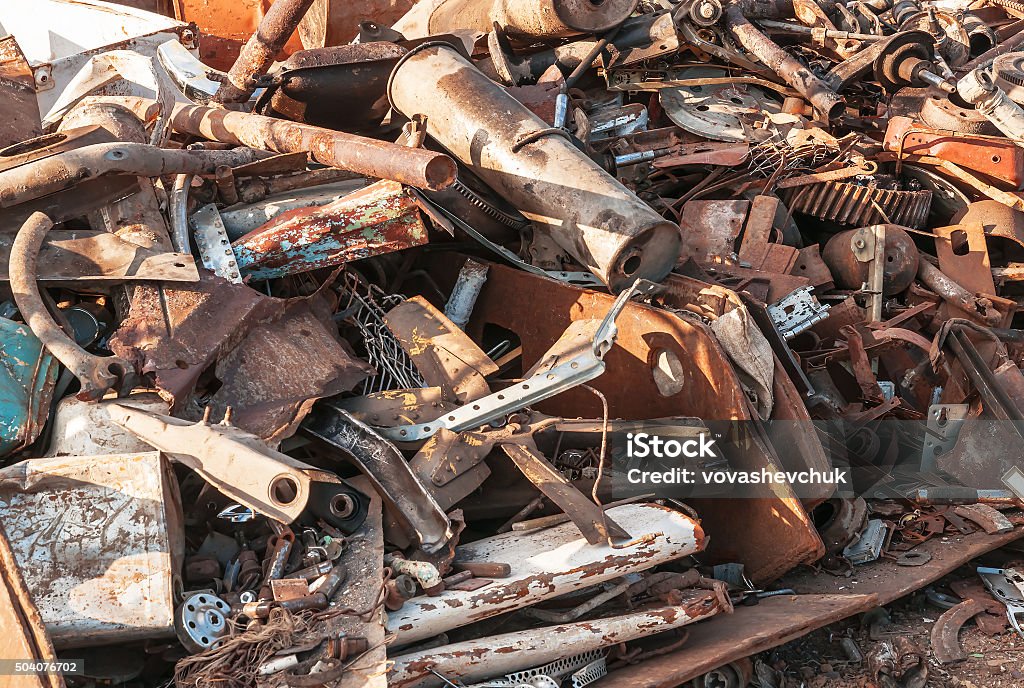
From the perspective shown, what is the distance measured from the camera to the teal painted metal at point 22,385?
3270mm

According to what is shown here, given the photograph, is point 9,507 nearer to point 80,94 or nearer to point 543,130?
point 543,130

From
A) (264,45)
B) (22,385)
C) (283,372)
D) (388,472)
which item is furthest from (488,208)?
(22,385)

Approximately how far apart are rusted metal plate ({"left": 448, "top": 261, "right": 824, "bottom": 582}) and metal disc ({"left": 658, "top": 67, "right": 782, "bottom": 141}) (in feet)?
6.60

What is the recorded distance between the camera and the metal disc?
566 centimetres

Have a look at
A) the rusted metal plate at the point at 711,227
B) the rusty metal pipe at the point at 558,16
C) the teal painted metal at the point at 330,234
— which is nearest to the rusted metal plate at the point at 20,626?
the teal painted metal at the point at 330,234

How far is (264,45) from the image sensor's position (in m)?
4.71

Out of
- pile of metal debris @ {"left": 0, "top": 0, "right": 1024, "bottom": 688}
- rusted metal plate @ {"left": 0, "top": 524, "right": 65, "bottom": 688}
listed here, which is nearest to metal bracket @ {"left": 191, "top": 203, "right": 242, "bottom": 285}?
pile of metal debris @ {"left": 0, "top": 0, "right": 1024, "bottom": 688}

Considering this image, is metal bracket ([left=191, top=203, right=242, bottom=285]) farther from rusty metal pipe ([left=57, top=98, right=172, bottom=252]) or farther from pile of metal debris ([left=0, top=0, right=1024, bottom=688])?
rusty metal pipe ([left=57, top=98, right=172, bottom=252])

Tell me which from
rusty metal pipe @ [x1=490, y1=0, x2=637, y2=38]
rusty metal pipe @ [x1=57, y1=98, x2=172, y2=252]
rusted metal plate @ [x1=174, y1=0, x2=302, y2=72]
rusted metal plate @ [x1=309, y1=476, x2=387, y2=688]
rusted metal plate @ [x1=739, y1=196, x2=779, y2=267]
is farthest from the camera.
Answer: rusted metal plate @ [x1=174, y1=0, x2=302, y2=72]

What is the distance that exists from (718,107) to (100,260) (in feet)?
12.1

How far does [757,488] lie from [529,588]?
1.03 metres

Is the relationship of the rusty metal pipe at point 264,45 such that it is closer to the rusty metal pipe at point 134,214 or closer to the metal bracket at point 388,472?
the rusty metal pipe at point 134,214

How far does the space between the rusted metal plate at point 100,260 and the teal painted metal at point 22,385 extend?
276mm

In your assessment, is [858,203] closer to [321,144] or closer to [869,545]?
[869,545]
